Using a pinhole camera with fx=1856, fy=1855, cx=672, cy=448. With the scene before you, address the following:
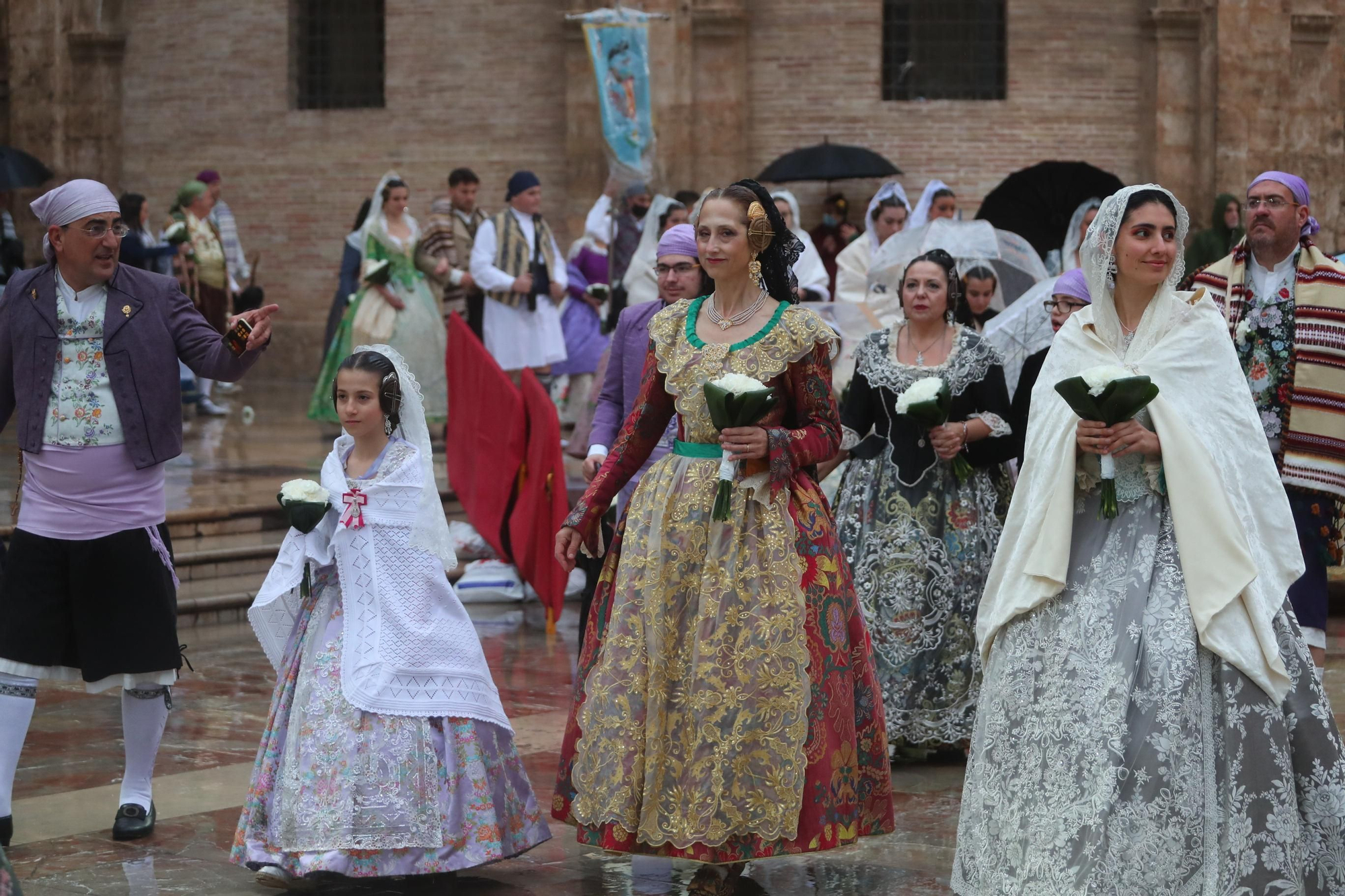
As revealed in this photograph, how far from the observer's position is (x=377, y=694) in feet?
17.3

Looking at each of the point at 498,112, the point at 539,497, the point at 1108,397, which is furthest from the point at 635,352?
the point at 498,112

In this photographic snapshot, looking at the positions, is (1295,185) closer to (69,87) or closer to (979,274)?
(979,274)

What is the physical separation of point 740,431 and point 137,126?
18014 mm

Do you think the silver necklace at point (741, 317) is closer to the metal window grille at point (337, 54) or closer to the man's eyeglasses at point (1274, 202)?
the man's eyeglasses at point (1274, 202)

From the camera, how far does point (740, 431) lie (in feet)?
A: 16.8

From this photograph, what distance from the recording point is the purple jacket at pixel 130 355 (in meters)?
5.87

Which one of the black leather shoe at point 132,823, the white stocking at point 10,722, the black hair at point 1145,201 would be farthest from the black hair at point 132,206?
the black hair at point 1145,201

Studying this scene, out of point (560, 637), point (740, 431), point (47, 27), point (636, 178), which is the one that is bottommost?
point (560, 637)

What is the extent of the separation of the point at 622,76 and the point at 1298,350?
793cm

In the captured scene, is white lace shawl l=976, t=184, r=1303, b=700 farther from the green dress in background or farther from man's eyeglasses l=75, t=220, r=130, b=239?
Result: the green dress in background

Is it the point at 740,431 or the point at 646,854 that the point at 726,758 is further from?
the point at 740,431

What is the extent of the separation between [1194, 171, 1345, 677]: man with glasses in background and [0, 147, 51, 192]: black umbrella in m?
13.6

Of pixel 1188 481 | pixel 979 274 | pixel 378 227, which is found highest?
pixel 378 227

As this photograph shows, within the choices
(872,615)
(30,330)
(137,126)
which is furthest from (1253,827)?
(137,126)
